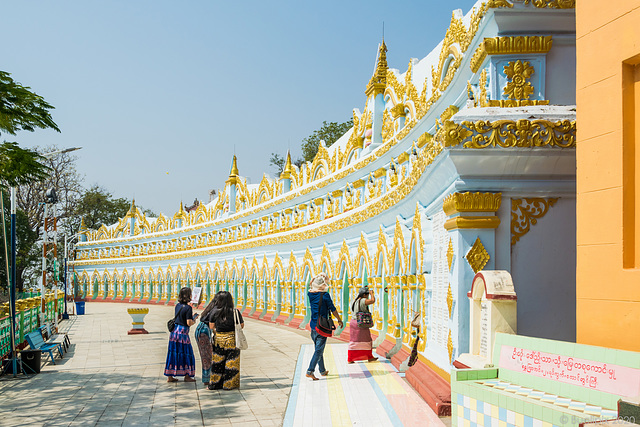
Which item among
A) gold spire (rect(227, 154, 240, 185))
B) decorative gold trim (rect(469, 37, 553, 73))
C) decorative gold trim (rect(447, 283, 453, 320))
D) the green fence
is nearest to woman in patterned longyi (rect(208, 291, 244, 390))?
decorative gold trim (rect(447, 283, 453, 320))

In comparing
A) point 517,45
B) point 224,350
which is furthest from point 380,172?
point 517,45

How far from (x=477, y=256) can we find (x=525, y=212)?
78 cm

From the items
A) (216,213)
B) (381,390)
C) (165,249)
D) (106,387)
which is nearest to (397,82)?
(381,390)

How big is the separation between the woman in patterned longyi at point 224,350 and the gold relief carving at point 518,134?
4463 millimetres

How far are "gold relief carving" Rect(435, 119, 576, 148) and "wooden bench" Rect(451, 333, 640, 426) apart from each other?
2.34 m

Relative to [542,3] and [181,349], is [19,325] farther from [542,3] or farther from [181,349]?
[542,3]

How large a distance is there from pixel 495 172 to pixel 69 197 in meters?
50.3

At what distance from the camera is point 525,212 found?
23.2 ft

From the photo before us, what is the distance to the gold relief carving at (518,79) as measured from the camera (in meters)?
7.48

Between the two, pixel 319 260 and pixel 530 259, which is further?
pixel 319 260

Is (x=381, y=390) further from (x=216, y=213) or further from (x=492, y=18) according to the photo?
(x=216, y=213)

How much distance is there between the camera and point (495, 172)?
6852 millimetres

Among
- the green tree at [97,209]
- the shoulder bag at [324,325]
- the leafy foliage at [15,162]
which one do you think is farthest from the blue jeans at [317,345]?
the green tree at [97,209]

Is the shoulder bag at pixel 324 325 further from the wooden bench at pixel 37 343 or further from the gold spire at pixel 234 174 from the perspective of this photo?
the gold spire at pixel 234 174
